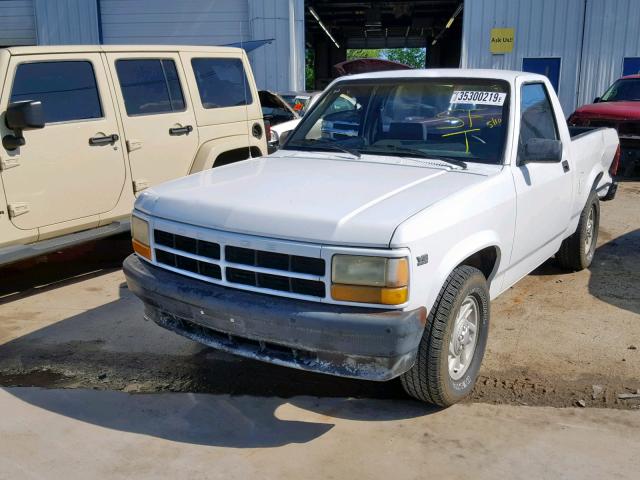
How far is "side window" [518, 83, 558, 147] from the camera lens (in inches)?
174

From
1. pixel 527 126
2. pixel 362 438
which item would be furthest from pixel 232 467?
pixel 527 126

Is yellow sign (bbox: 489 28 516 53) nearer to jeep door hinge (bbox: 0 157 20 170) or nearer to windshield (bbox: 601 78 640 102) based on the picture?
windshield (bbox: 601 78 640 102)

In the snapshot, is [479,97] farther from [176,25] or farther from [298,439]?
[176,25]

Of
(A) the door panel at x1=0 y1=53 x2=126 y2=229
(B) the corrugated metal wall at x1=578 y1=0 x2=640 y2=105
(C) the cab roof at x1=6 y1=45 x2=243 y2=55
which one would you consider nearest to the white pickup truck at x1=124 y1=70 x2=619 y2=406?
(A) the door panel at x1=0 y1=53 x2=126 y2=229

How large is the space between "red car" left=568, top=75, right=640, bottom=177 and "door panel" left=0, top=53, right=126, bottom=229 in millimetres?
8341

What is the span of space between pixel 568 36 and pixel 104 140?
13619 millimetres

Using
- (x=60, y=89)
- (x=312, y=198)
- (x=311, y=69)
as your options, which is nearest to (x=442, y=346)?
(x=312, y=198)

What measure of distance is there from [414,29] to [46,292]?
27.7 m

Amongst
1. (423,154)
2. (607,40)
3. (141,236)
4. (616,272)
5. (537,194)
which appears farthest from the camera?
(607,40)

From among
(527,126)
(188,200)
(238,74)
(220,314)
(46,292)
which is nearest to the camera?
(220,314)

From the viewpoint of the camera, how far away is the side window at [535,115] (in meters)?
4.43

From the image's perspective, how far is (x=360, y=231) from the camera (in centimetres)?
298

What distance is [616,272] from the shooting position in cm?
604

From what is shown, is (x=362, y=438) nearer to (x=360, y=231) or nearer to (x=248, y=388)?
(x=248, y=388)
